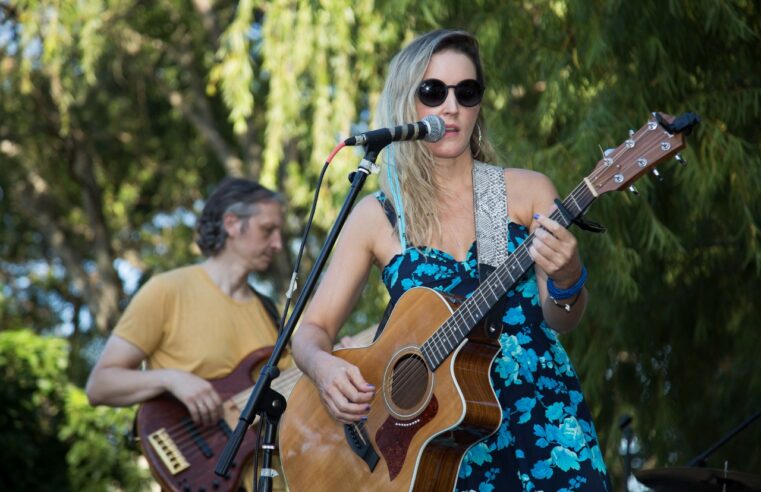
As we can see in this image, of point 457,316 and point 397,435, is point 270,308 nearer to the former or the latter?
point 397,435

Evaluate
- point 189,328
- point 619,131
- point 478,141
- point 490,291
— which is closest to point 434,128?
point 478,141

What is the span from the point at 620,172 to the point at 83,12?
26.8 ft

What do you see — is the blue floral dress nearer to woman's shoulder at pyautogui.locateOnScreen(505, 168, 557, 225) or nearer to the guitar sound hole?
woman's shoulder at pyautogui.locateOnScreen(505, 168, 557, 225)

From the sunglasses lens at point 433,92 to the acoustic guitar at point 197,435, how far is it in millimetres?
1517

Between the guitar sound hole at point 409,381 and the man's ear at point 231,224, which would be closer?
the guitar sound hole at point 409,381

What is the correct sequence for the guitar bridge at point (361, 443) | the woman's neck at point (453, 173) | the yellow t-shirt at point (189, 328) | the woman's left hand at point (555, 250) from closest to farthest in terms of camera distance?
the woman's left hand at point (555, 250)
the guitar bridge at point (361, 443)
the woman's neck at point (453, 173)
the yellow t-shirt at point (189, 328)

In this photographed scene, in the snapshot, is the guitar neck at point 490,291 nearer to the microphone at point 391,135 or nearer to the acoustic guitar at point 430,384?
the acoustic guitar at point 430,384

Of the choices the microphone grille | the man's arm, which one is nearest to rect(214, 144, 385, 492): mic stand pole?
the microphone grille

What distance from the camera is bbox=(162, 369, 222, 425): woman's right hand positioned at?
4535 millimetres

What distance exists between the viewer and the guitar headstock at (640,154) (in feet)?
8.84

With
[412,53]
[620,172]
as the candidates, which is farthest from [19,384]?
[620,172]

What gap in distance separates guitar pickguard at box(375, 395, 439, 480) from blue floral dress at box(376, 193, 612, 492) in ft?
0.55

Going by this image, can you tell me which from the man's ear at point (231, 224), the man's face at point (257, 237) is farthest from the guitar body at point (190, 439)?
the man's ear at point (231, 224)

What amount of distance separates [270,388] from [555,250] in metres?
0.91
